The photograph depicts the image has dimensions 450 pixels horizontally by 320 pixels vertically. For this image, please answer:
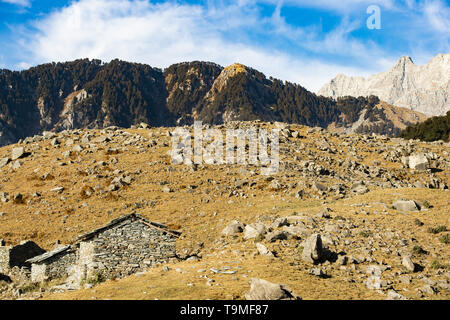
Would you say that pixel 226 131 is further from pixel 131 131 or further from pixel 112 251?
pixel 112 251

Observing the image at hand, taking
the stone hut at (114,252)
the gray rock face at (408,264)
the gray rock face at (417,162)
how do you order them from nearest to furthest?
the gray rock face at (408,264), the stone hut at (114,252), the gray rock face at (417,162)

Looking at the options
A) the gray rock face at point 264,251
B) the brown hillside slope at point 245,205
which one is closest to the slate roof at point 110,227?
the brown hillside slope at point 245,205

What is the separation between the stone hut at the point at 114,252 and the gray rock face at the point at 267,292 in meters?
9.64

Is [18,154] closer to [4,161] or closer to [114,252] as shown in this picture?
[4,161]

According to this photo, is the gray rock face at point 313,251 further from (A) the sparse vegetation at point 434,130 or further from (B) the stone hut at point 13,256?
(A) the sparse vegetation at point 434,130

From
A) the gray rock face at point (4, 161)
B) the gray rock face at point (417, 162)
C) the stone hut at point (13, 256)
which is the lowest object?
the stone hut at point (13, 256)

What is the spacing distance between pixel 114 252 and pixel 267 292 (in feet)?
36.4

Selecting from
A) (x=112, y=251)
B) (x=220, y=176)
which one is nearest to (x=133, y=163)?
(x=220, y=176)

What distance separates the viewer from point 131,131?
60.7 m

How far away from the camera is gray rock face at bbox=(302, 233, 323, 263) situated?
63.7 feet

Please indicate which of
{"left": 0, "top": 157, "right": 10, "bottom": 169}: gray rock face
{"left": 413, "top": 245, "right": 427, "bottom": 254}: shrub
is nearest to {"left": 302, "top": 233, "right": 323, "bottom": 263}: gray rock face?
{"left": 413, "top": 245, "right": 427, "bottom": 254}: shrub

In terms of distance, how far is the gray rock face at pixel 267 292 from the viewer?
538 inches


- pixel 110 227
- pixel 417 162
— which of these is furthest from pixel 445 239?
pixel 417 162

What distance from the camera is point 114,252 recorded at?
21.0 m
